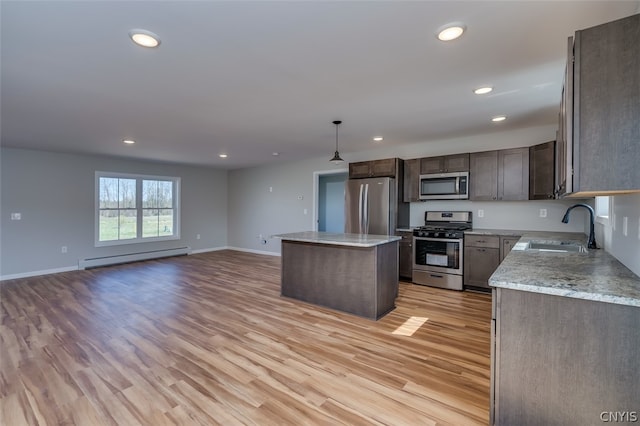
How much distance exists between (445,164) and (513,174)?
37.5 inches

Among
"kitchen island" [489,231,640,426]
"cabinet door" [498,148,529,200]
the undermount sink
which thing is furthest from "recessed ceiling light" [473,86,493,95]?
"kitchen island" [489,231,640,426]

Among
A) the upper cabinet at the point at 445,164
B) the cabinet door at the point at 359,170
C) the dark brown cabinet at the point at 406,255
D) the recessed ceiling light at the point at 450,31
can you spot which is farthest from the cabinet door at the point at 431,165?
the recessed ceiling light at the point at 450,31

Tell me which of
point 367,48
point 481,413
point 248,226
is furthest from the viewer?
point 248,226

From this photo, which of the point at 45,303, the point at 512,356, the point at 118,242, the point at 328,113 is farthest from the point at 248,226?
the point at 512,356

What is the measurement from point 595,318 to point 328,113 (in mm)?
2964

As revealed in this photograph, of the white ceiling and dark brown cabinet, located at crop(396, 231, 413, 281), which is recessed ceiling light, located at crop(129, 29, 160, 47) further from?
dark brown cabinet, located at crop(396, 231, 413, 281)

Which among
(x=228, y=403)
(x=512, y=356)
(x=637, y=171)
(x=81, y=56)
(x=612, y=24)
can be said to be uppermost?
(x=81, y=56)

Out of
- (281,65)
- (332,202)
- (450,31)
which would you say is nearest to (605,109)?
(450,31)

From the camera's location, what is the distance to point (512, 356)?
1.50 meters

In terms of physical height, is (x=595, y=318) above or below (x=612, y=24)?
below

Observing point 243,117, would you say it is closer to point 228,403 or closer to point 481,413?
point 228,403

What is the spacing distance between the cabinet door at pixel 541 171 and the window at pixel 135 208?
24.7ft

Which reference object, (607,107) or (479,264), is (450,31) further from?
(479,264)

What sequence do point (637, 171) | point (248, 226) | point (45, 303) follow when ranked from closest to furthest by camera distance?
point (637, 171) < point (45, 303) < point (248, 226)
